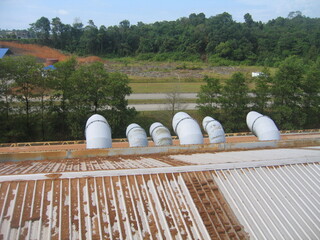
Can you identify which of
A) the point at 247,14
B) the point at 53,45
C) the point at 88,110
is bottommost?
the point at 88,110

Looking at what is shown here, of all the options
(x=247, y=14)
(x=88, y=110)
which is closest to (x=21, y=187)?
(x=88, y=110)

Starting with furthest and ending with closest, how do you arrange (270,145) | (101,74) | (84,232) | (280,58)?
1. (280,58)
2. (101,74)
3. (270,145)
4. (84,232)

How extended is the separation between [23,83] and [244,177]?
17.7m

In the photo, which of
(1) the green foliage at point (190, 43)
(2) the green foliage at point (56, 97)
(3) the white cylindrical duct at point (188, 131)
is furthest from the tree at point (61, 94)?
(1) the green foliage at point (190, 43)

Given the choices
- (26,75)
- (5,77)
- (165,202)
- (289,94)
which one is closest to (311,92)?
(289,94)

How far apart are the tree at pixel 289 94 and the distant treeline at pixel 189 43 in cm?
3139

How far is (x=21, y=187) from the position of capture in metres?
6.89

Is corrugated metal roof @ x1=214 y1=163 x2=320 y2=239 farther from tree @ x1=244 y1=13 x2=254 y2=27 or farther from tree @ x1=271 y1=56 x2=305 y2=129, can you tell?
tree @ x1=244 y1=13 x2=254 y2=27

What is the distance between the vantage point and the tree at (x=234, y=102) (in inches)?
893

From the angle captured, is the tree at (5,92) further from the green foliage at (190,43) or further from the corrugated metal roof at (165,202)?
the green foliage at (190,43)

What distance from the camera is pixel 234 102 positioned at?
22.9 m

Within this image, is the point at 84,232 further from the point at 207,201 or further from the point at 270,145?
the point at 270,145

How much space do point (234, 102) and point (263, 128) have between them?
29.4ft

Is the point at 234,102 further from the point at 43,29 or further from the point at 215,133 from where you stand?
the point at 43,29
